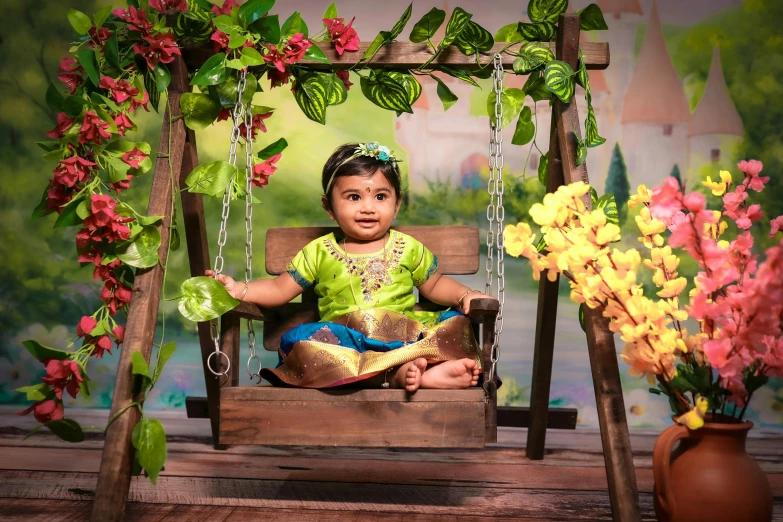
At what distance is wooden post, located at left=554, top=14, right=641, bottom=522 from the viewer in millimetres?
1841

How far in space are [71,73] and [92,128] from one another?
225mm

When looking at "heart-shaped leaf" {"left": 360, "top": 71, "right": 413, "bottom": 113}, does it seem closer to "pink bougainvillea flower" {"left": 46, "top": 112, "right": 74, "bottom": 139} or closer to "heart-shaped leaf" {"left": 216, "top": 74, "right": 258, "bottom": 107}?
"heart-shaped leaf" {"left": 216, "top": 74, "right": 258, "bottom": 107}

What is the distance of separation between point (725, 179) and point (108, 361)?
2898mm

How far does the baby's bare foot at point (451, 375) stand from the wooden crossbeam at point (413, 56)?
2.81 ft

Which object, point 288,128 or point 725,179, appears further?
point 288,128

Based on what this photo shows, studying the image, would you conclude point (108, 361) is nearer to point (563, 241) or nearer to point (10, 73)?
point (10, 73)

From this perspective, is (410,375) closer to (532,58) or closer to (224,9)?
(532,58)

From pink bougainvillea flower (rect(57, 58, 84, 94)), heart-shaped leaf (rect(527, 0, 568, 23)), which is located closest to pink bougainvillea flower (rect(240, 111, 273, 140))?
pink bougainvillea flower (rect(57, 58, 84, 94))

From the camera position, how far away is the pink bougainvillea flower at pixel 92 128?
213 centimetres

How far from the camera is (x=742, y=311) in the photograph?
1669 mm

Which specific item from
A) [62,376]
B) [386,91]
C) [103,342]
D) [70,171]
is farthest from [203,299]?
[386,91]

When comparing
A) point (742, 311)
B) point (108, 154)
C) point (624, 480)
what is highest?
point (108, 154)

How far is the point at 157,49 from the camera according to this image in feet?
7.37

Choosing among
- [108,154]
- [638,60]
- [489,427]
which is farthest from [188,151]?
[638,60]
